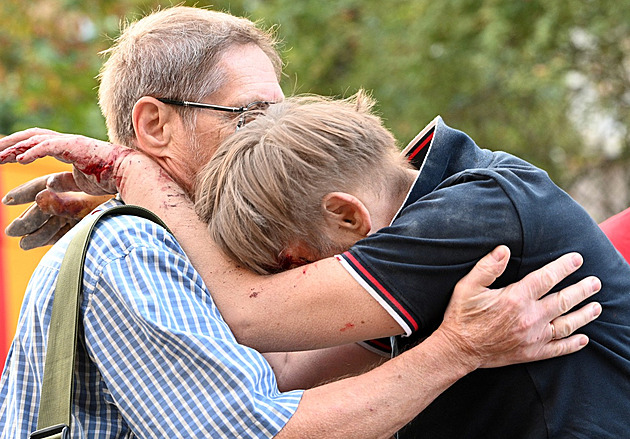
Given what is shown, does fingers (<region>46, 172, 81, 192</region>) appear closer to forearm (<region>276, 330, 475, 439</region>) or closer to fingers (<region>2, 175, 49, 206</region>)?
fingers (<region>2, 175, 49, 206</region>)

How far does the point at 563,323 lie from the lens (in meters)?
1.87

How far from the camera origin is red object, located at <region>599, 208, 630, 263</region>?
2.85 meters

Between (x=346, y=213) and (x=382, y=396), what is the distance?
47 cm

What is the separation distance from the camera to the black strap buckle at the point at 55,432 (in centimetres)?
168

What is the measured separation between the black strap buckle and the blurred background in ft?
16.7

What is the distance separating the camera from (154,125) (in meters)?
2.40

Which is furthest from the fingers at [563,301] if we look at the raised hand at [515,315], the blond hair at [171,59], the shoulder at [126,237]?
the blond hair at [171,59]

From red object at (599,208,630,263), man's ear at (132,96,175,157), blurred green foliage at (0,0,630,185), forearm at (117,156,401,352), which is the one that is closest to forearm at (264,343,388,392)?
forearm at (117,156,401,352)

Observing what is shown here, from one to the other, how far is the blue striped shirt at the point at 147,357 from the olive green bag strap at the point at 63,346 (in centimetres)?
3

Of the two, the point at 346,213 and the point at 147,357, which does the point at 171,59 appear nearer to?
the point at 346,213

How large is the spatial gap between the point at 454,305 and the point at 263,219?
50cm

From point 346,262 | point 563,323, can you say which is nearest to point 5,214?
point 346,262

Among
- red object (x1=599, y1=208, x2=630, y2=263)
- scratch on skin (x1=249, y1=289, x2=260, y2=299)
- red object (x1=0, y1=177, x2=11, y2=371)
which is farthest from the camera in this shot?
red object (x1=0, y1=177, x2=11, y2=371)

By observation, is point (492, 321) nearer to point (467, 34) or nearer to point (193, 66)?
point (193, 66)
